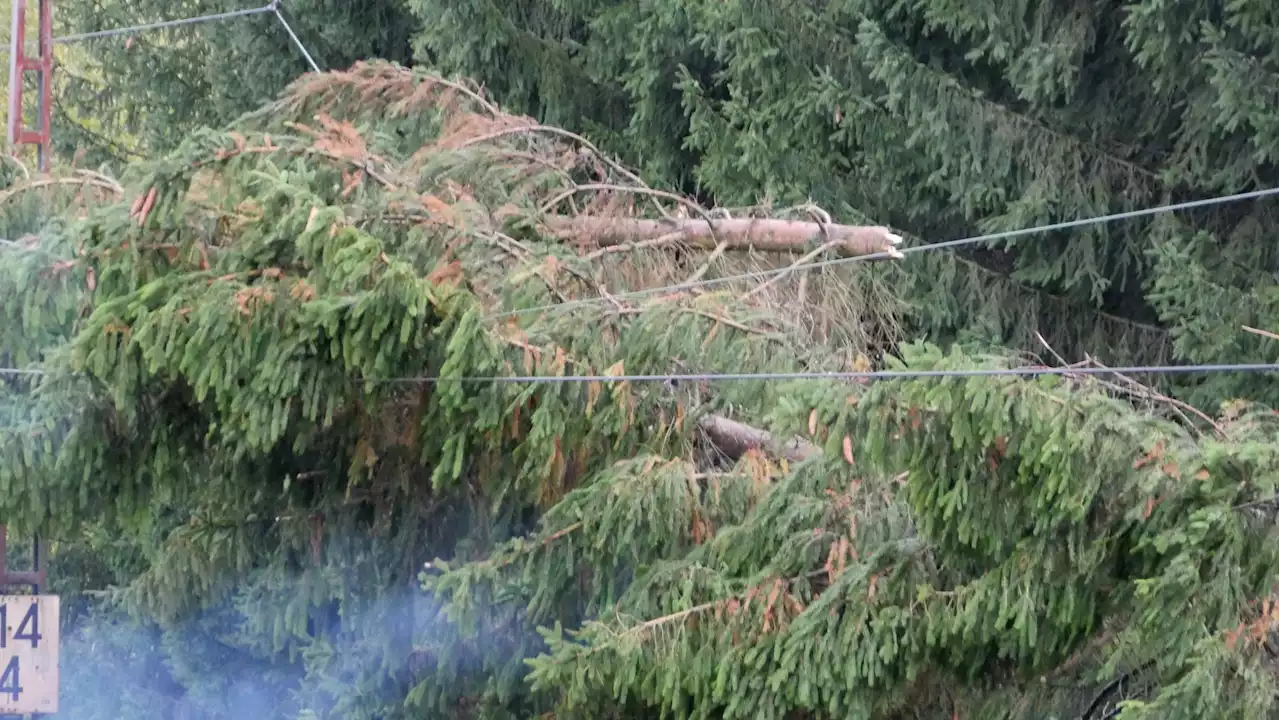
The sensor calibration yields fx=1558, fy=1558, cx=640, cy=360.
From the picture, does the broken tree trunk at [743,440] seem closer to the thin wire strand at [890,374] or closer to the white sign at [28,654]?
the thin wire strand at [890,374]

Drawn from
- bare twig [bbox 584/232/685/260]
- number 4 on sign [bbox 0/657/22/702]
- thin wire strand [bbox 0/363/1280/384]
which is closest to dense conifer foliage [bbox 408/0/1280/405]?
bare twig [bbox 584/232/685/260]

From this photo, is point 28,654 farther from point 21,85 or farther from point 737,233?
point 737,233

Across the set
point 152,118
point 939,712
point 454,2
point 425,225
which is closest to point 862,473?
point 939,712

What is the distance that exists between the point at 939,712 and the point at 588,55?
22.4 ft

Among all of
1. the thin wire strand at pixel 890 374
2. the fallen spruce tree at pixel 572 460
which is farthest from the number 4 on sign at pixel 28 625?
the thin wire strand at pixel 890 374

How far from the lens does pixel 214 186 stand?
522 centimetres

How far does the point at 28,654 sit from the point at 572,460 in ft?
7.83

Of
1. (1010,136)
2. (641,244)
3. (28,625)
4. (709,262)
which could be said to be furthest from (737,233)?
(28,625)

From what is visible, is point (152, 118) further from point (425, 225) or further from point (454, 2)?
point (425, 225)

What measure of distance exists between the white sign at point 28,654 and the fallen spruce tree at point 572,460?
0.72 m

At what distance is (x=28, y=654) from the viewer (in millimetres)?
6281

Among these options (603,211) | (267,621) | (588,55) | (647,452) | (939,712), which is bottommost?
(267,621)

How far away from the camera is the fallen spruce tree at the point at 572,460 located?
4.05 meters

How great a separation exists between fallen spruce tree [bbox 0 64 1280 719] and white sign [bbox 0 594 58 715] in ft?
2.36
